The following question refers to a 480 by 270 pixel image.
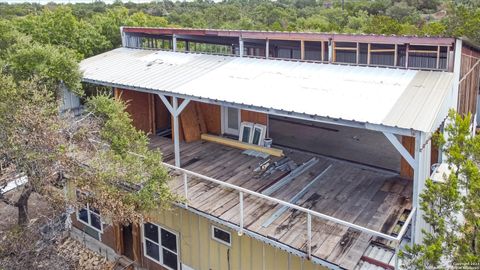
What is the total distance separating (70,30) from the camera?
18.5 m

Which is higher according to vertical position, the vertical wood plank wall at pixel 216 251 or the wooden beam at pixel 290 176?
the wooden beam at pixel 290 176

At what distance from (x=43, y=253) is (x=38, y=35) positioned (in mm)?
11987

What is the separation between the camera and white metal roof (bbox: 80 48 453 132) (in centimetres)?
871

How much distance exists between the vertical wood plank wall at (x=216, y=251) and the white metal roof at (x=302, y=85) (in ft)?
10.0

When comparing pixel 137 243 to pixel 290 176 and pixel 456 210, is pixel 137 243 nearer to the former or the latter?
pixel 290 176

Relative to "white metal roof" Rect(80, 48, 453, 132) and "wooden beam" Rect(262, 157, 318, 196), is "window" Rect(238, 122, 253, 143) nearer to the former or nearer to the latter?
"white metal roof" Rect(80, 48, 453, 132)

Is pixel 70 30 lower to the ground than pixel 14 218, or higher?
higher

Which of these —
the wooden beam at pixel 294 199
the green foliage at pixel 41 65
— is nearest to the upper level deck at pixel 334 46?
the wooden beam at pixel 294 199

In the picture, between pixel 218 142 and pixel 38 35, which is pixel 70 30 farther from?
pixel 218 142

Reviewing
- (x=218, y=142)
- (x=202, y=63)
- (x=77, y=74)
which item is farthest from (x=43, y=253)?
(x=202, y=63)

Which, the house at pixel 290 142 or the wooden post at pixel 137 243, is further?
the wooden post at pixel 137 243

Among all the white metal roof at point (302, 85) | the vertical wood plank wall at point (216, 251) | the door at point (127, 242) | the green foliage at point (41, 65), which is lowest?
the door at point (127, 242)

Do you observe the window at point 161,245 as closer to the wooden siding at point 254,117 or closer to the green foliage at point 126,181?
the green foliage at point 126,181

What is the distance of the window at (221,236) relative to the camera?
10062mm
